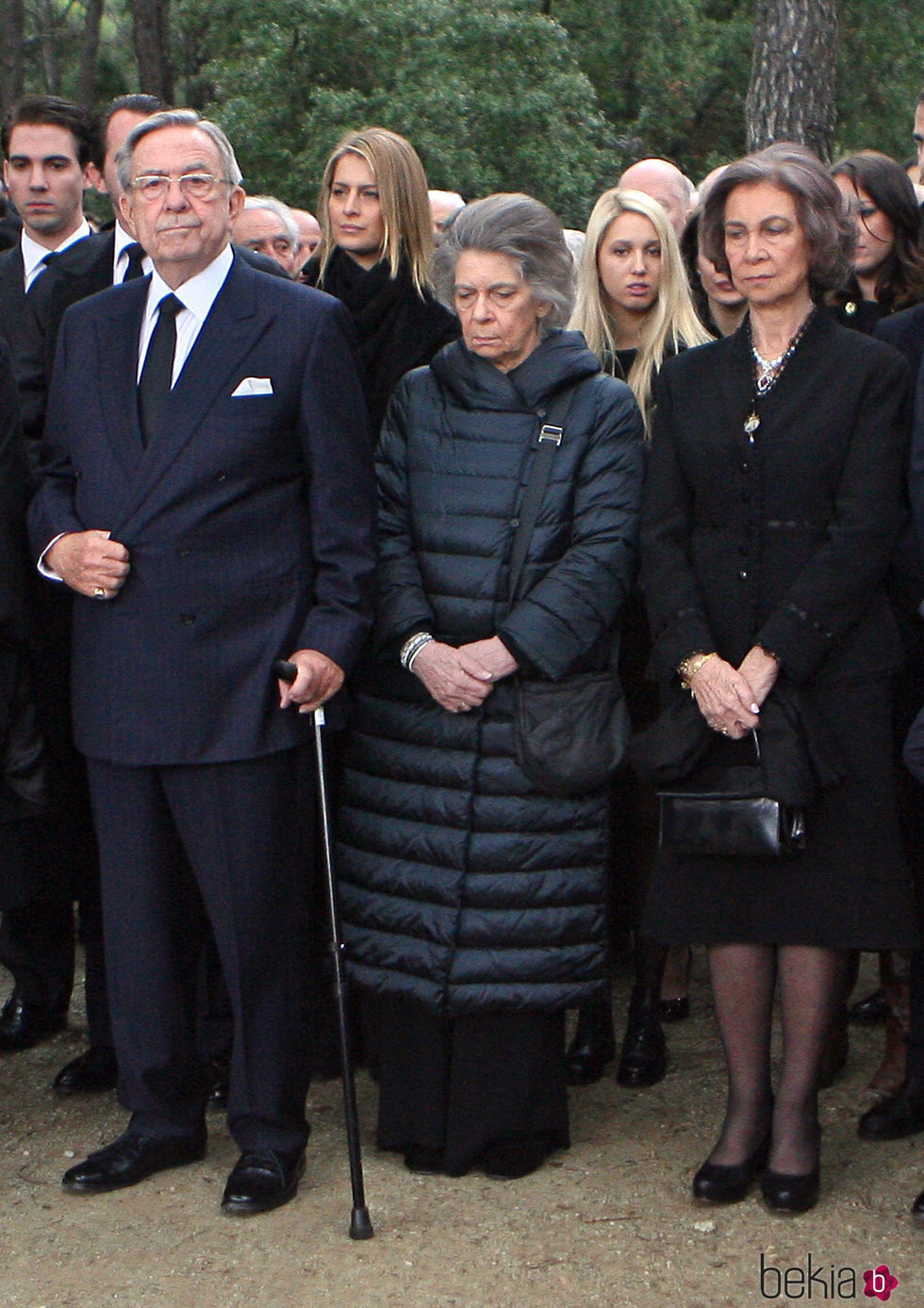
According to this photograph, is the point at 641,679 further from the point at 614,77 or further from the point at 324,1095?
the point at 614,77

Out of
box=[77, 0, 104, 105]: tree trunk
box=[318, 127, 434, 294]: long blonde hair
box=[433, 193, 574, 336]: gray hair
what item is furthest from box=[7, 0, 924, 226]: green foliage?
box=[433, 193, 574, 336]: gray hair

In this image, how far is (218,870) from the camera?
12.8 ft

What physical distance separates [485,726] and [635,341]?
4.57 feet

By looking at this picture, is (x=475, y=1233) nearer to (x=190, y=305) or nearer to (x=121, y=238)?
(x=190, y=305)

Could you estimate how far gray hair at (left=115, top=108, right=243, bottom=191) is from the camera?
3.84 m

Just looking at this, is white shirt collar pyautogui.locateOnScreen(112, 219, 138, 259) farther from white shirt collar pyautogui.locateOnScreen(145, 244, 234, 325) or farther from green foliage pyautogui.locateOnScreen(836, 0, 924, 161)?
green foliage pyautogui.locateOnScreen(836, 0, 924, 161)

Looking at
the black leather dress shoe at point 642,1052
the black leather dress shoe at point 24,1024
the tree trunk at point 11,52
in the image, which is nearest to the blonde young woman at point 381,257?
the black leather dress shoe at point 642,1052

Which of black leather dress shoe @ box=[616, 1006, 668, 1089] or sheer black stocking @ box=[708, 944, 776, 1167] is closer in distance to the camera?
sheer black stocking @ box=[708, 944, 776, 1167]

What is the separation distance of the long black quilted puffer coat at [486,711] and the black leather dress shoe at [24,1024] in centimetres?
128

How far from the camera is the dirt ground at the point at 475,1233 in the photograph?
11.4 feet

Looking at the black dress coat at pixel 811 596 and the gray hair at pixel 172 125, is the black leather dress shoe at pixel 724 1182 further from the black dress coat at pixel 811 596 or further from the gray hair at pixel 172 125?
the gray hair at pixel 172 125

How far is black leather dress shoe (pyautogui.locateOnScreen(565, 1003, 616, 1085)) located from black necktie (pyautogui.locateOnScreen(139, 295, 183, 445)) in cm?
Answer: 190

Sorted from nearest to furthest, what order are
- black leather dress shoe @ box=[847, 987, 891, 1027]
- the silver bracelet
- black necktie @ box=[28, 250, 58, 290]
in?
the silver bracelet → black necktie @ box=[28, 250, 58, 290] → black leather dress shoe @ box=[847, 987, 891, 1027]

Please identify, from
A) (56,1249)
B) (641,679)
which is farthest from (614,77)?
(56,1249)
